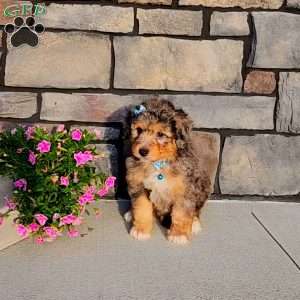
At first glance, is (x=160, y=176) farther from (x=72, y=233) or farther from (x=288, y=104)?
(x=288, y=104)

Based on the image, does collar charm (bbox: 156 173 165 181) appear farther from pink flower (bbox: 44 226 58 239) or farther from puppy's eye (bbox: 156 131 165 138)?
pink flower (bbox: 44 226 58 239)

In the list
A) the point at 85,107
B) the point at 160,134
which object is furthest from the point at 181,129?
the point at 85,107

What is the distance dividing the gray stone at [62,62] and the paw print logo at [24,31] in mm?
44

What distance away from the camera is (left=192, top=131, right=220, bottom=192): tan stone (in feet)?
13.2

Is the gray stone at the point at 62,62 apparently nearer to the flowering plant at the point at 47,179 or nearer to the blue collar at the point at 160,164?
the flowering plant at the point at 47,179

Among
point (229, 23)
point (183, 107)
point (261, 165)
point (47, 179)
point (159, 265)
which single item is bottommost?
point (159, 265)

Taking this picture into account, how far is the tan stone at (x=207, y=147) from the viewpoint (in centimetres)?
403

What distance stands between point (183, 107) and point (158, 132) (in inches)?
34.1

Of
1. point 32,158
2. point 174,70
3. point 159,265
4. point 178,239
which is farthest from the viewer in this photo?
point 174,70

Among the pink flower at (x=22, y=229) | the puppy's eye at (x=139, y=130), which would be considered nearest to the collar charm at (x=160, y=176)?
the puppy's eye at (x=139, y=130)

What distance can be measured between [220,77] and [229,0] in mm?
665

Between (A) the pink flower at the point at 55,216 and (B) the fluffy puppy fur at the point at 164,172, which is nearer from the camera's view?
(A) the pink flower at the point at 55,216

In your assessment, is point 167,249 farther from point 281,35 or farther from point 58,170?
point 281,35

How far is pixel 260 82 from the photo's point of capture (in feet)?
13.0
